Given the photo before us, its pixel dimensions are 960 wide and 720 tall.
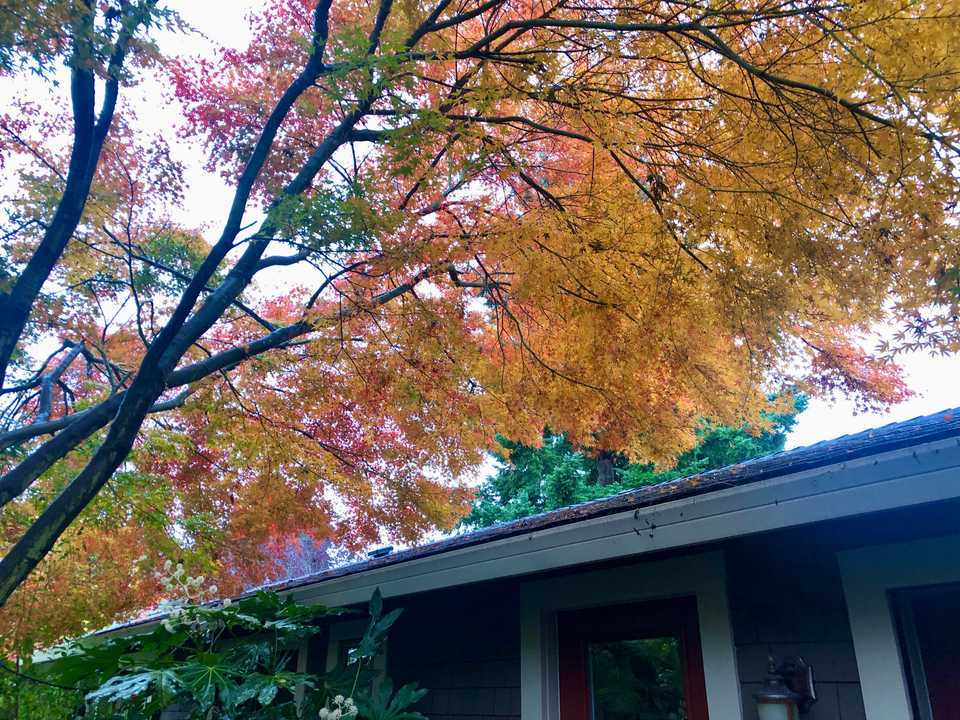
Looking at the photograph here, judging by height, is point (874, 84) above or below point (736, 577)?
above

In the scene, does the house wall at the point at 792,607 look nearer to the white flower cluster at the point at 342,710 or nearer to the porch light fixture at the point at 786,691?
the porch light fixture at the point at 786,691

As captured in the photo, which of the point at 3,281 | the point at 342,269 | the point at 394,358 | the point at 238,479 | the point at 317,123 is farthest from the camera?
the point at 238,479

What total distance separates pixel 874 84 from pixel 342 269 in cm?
348

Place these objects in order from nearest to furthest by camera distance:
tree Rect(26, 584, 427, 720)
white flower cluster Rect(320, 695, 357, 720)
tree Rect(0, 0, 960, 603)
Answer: tree Rect(26, 584, 427, 720) → white flower cluster Rect(320, 695, 357, 720) → tree Rect(0, 0, 960, 603)

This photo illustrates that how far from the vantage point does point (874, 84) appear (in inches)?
135

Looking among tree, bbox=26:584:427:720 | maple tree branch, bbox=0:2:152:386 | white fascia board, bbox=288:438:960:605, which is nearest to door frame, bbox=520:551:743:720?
white fascia board, bbox=288:438:960:605

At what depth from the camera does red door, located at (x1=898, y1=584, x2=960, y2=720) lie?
269 centimetres

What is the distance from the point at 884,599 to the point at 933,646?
0.24 m

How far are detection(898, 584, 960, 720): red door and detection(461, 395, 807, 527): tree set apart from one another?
11568mm

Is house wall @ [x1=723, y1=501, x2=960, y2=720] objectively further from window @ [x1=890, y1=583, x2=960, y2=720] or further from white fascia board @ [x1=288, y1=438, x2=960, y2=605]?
white fascia board @ [x1=288, y1=438, x2=960, y2=605]

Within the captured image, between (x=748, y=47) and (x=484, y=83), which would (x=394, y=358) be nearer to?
(x=484, y=83)

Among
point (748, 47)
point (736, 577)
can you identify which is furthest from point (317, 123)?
point (736, 577)

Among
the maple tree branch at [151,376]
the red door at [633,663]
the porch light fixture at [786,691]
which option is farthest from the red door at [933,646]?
the maple tree branch at [151,376]

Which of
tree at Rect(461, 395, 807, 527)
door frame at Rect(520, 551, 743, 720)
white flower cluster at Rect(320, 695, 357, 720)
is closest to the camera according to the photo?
white flower cluster at Rect(320, 695, 357, 720)
